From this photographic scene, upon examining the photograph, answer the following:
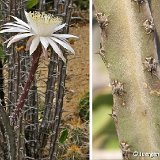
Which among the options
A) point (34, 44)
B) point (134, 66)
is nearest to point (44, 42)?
point (34, 44)

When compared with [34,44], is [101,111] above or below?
below

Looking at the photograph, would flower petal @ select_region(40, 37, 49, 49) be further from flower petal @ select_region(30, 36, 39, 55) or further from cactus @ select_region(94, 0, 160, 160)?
cactus @ select_region(94, 0, 160, 160)

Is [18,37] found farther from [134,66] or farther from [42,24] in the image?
[134,66]

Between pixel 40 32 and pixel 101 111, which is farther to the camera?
pixel 101 111

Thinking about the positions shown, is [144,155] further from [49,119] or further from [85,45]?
[85,45]

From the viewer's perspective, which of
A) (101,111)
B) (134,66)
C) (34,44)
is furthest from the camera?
(101,111)

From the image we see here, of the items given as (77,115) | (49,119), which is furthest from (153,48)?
(77,115)
